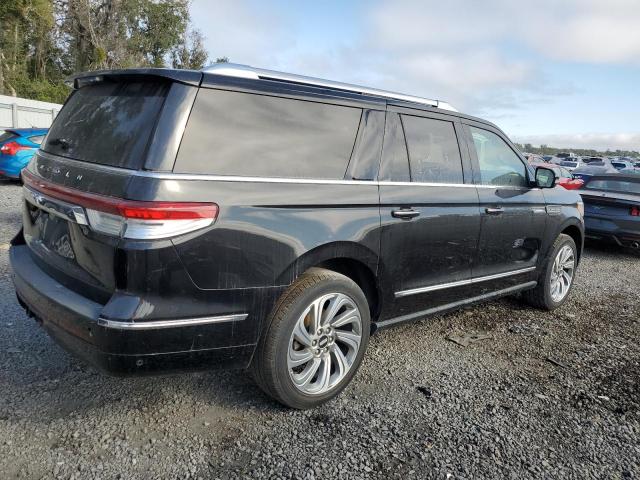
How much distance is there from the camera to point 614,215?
26.6ft

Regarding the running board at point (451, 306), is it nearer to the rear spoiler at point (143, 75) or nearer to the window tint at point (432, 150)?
the window tint at point (432, 150)

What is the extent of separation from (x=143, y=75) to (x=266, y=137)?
69cm

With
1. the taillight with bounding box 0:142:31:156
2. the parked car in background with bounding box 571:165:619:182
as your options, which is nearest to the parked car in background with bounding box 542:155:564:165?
the parked car in background with bounding box 571:165:619:182

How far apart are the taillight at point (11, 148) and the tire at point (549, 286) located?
36.3 feet

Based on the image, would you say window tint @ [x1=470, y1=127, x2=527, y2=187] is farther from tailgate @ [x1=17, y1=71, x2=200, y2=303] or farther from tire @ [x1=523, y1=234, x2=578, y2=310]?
tailgate @ [x1=17, y1=71, x2=200, y2=303]

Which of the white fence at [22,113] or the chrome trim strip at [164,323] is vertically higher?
the white fence at [22,113]

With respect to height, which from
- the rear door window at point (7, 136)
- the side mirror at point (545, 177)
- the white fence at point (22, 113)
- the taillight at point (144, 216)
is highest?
the white fence at point (22, 113)

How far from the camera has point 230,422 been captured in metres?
2.83

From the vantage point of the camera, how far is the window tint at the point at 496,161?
4148 mm

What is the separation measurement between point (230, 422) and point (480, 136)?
2.96m

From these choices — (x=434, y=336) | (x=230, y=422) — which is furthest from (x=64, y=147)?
(x=434, y=336)

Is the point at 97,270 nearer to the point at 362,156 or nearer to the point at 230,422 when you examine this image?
the point at 230,422

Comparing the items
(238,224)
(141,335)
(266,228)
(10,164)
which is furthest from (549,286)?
(10,164)

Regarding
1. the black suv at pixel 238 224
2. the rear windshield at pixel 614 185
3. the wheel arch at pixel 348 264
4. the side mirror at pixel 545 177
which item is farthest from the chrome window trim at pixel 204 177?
the rear windshield at pixel 614 185
